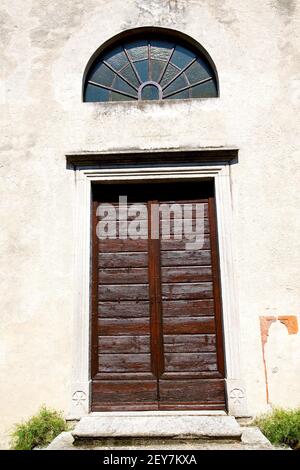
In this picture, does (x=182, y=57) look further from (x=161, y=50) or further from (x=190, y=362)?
(x=190, y=362)

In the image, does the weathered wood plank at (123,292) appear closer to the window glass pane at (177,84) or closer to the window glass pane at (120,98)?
the window glass pane at (120,98)

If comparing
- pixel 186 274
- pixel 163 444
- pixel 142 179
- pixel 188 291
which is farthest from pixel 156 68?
pixel 163 444

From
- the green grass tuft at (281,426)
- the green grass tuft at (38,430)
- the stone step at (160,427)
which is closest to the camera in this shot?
the stone step at (160,427)

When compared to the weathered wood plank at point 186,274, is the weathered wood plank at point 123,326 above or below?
below

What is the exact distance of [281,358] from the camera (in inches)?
179

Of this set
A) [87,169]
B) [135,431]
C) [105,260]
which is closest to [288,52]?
[87,169]

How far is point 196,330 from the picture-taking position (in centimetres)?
484

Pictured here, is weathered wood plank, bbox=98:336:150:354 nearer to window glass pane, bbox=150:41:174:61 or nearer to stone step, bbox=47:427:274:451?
stone step, bbox=47:427:274:451

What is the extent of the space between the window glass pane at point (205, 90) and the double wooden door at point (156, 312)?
1188mm

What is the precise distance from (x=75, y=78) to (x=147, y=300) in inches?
113

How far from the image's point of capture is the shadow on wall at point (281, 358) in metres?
4.46

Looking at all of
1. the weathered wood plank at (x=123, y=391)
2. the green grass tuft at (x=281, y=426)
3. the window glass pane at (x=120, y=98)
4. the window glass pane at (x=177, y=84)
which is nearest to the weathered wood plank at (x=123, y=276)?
the weathered wood plank at (x=123, y=391)

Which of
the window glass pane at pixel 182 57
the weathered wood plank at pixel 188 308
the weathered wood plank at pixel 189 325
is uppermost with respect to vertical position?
the window glass pane at pixel 182 57

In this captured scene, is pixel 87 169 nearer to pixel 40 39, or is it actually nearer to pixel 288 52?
pixel 40 39
